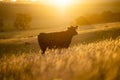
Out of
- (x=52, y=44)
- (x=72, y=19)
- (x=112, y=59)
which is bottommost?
(x=72, y=19)

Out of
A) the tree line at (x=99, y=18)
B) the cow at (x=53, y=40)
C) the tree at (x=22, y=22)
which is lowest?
the tree line at (x=99, y=18)

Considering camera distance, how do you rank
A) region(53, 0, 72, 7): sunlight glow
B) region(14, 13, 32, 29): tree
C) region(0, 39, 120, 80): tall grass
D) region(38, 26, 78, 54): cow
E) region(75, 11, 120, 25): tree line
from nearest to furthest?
region(0, 39, 120, 80): tall grass → region(38, 26, 78, 54): cow → region(14, 13, 32, 29): tree → region(75, 11, 120, 25): tree line → region(53, 0, 72, 7): sunlight glow

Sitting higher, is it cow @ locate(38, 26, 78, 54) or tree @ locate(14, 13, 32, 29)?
A: cow @ locate(38, 26, 78, 54)

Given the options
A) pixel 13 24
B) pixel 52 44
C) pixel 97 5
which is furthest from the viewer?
pixel 97 5

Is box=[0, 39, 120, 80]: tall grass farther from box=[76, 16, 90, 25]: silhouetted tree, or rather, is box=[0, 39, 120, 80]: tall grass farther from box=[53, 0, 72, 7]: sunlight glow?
box=[53, 0, 72, 7]: sunlight glow

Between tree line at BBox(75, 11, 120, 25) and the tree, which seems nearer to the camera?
the tree

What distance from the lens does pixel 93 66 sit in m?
4.89

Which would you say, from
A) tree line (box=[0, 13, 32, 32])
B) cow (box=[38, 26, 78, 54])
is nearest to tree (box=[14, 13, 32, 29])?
tree line (box=[0, 13, 32, 32])

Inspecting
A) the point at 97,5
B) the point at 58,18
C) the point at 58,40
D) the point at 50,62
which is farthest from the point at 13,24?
the point at 50,62

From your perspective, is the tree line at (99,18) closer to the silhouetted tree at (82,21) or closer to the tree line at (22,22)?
the silhouetted tree at (82,21)

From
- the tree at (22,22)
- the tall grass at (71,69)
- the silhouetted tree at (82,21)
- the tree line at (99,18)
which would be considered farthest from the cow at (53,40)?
the tree line at (99,18)

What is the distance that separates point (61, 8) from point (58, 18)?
50.3 feet

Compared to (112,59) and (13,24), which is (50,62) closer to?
(112,59)

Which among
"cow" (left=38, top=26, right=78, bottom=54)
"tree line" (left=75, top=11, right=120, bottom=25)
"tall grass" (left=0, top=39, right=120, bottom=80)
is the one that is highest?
"tall grass" (left=0, top=39, right=120, bottom=80)
